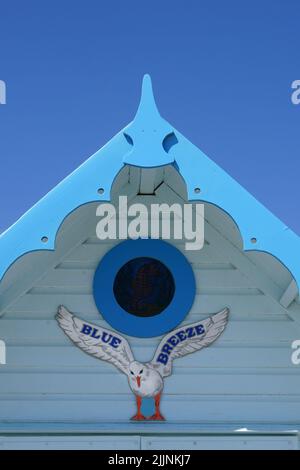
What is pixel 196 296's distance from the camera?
243 inches

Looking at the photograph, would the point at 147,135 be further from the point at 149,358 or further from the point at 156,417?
the point at 156,417

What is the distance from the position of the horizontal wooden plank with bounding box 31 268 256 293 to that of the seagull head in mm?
671

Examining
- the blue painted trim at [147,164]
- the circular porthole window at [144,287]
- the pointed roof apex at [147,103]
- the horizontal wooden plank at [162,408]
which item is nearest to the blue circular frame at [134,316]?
the circular porthole window at [144,287]

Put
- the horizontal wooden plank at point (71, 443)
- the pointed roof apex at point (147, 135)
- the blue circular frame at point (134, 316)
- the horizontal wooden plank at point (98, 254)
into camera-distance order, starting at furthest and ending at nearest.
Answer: the horizontal wooden plank at point (98, 254), the blue circular frame at point (134, 316), the horizontal wooden plank at point (71, 443), the pointed roof apex at point (147, 135)

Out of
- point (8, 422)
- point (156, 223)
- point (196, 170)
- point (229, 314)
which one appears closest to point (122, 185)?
point (156, 223)

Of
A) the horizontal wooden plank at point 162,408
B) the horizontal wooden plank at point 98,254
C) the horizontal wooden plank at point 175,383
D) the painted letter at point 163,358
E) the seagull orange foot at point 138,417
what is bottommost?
the seagull orange foot at point 138,417

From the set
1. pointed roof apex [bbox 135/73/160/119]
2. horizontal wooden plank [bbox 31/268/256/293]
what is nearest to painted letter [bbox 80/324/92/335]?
horizontal wooden plank [bbox 31/268/256/293]

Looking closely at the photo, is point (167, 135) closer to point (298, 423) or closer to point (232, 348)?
point (232, 348)

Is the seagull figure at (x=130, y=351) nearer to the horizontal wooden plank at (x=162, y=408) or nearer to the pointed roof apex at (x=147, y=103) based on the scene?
the horizontal wooden plank at (x=162, y=408)

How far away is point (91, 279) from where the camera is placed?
242 inches

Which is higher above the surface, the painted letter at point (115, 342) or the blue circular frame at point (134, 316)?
the blue circular frame at point (134, 316)

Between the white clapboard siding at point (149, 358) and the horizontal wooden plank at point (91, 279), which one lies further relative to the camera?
the horizontal wooden plank at point (91, 279)

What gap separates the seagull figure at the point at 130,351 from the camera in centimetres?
599
